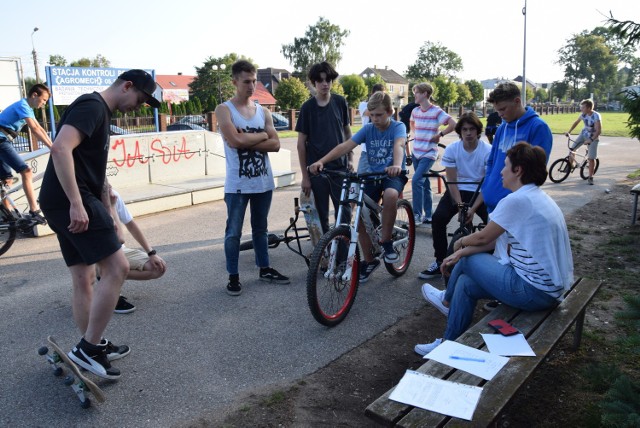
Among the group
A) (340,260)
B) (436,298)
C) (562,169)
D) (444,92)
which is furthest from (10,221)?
(444,92)

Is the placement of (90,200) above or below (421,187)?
above

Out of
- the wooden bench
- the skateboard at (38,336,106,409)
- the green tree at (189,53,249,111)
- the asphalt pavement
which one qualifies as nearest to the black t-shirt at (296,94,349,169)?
the asphalt pavement

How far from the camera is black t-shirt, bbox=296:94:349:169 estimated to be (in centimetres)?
516

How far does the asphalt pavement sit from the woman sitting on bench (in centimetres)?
79

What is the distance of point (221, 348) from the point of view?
151 inches

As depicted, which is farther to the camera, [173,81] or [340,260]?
[173,81]

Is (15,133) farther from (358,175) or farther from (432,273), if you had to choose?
(432,273)

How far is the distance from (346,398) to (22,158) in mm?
6352

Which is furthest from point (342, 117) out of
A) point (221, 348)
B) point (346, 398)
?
point (346, 398)

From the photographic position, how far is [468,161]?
18.4 ft

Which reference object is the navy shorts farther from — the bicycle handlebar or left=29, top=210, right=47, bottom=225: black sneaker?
left=29, top=210, right=47, bottom=225: black sneaker

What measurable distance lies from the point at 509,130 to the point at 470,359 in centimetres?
232

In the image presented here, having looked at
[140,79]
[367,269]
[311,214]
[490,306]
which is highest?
[140,79]

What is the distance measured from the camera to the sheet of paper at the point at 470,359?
2.62 metres
